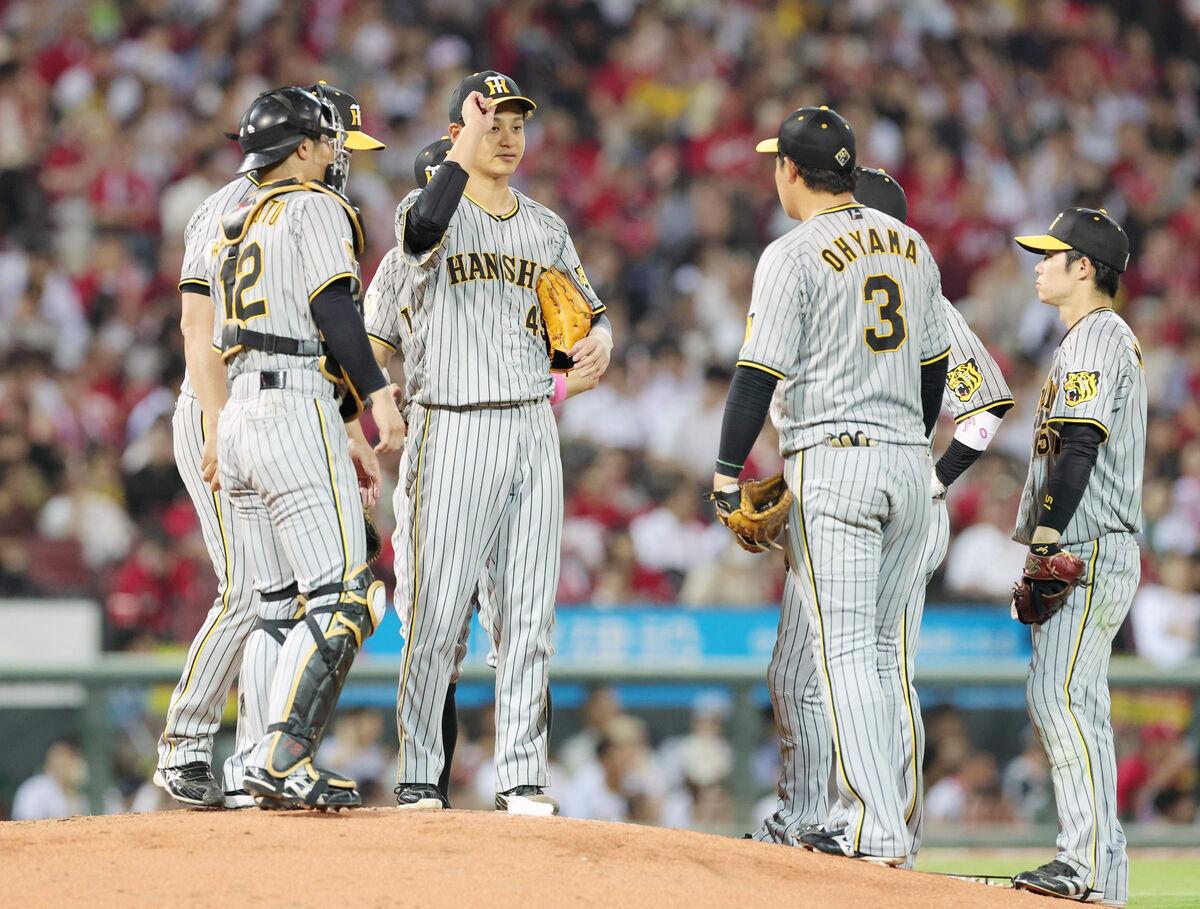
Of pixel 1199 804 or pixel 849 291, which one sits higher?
pixel 849 291

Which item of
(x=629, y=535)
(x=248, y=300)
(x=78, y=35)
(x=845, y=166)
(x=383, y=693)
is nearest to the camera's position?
(x=248, y=300)

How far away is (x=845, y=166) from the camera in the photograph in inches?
180

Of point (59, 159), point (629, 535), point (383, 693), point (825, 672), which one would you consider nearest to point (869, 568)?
point (825, 672)

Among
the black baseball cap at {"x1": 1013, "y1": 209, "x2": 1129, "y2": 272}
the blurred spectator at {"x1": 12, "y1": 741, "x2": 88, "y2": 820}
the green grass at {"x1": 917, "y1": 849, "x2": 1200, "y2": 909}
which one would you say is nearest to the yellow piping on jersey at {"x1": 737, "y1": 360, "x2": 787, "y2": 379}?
the black baseball cap at {"x1": 1013, "y1": 209, "x2": 1129, "y2": 272}

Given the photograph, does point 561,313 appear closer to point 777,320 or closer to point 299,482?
point 777,320

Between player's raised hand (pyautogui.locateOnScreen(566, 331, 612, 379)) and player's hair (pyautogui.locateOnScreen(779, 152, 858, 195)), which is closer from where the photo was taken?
player's hair (pyautogui.locateOnScreen(779, 152, 858, 195))

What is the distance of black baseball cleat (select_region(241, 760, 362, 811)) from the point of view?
4.06 metres

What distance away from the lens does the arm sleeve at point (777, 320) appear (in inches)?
173

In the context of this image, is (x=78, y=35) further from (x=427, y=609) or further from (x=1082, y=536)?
(x=1082, y=536)

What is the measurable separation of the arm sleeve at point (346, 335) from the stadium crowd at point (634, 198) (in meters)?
4.13

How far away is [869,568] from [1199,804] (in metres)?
4.53

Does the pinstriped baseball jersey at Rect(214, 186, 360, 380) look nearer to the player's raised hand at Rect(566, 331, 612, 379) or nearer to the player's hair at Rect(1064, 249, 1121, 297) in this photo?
the player's raised hand at Rect(566, 331, 612, 379)

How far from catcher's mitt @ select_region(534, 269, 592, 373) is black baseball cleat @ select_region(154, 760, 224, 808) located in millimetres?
1686

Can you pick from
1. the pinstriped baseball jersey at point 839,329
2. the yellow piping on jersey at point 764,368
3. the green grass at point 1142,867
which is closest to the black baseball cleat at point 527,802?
the pinstriped baseball jersey at point 839,329
